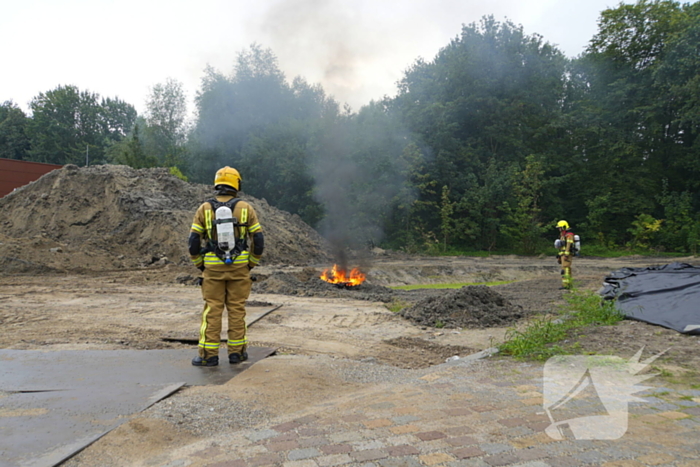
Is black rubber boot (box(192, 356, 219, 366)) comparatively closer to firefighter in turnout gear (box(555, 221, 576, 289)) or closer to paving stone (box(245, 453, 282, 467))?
paving stone (box(245, 453, 282, 467))

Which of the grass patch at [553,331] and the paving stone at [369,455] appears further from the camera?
the grass patch at [553,331]

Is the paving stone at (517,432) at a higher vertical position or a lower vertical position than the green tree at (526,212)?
lower

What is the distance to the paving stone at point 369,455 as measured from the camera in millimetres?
2568

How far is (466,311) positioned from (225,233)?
18.2 ft

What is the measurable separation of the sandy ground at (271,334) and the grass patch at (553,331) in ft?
0.95

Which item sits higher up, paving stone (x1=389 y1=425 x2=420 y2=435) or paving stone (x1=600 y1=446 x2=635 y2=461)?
paving stone (x1=600 y1=446 x2=635 y2=461)

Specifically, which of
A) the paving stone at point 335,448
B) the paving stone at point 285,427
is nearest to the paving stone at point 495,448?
the paving stone at point 335,448

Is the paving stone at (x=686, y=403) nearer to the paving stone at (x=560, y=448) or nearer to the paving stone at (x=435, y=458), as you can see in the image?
the paving stone at (x=560, y=448)

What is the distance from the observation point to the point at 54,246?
1673 centimetres

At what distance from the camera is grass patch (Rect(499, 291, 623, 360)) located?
16.4 feet

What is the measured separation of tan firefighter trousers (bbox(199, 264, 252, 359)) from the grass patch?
2888 millimetres

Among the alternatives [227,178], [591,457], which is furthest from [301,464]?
[227,178]

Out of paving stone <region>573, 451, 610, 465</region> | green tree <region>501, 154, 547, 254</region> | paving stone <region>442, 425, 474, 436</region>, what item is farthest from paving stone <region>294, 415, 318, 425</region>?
green tree <region>501, 154, 547, 254</region>

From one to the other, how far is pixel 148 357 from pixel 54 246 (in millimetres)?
14425
